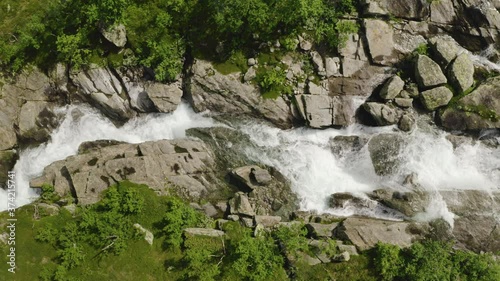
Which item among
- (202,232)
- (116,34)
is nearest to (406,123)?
(202,232)

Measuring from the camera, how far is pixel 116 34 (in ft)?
118

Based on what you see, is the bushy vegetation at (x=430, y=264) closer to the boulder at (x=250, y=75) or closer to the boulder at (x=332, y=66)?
the boulder at (x=332, y=66)

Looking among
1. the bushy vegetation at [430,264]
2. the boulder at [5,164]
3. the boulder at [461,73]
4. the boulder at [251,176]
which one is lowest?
the bushy vegetation at [430,264]

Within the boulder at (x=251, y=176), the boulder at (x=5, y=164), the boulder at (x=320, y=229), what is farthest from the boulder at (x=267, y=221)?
the boulder at (x=5, y=164)

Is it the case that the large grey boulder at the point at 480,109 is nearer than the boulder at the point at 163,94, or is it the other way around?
the large grey boulder at the point at 480,109

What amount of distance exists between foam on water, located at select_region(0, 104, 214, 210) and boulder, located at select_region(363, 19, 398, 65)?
1813 cm

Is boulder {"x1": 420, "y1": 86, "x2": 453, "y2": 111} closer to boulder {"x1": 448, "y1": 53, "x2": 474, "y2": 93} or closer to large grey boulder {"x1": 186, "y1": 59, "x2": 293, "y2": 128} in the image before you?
boulder {"x1": 448, "y1": 53, "x2": 474, "y2": 93}

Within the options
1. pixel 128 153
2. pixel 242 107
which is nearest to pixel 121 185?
pixel 128 153

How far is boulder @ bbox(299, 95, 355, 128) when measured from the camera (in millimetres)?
37000

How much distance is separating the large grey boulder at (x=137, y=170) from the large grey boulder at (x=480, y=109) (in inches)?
988

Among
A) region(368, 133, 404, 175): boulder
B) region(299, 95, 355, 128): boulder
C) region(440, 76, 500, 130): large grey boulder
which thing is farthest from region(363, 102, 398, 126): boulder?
region(440, 76, 500, 130): large grey boulder

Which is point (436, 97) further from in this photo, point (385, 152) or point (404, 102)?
point (385, 152)

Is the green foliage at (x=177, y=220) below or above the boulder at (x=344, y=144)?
below

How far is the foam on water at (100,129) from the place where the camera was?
37625 mm
